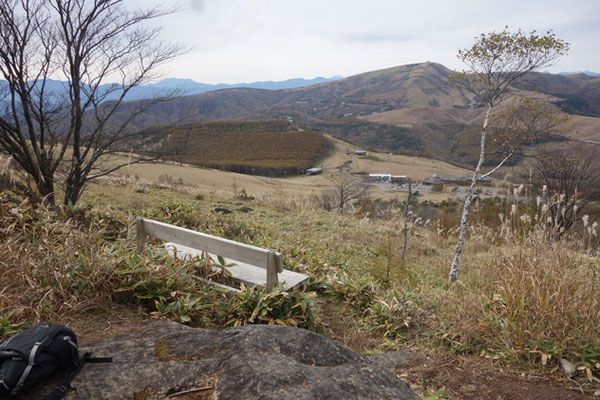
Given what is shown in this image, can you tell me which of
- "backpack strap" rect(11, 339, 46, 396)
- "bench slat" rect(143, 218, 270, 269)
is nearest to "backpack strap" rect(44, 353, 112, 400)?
"backpack strap" rect(11, 339, 46, 396)

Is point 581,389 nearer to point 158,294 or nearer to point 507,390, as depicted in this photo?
point 507,390

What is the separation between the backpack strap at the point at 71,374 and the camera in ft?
5.71

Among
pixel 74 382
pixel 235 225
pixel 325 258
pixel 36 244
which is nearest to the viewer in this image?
pixel 74 382

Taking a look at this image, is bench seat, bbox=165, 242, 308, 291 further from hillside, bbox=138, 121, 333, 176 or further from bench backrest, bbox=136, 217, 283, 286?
hillside, bbox=138, 121, 333, 176

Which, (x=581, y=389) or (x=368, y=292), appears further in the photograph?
(x=368, y=292)

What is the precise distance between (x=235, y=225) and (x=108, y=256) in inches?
165

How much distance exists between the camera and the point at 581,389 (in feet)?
8.50

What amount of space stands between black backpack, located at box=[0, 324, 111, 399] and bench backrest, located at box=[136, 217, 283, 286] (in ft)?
5.14

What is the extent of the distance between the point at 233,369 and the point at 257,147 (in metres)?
103

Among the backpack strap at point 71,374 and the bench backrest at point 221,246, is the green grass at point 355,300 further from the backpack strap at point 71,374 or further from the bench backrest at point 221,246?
the backpack strap at point 71,374

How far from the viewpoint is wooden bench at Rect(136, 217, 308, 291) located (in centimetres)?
341

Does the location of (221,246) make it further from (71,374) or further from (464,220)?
(464,220)

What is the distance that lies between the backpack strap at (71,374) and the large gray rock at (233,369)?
32mm

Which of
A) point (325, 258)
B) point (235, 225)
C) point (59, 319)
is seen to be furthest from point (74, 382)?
point (235, 225)
